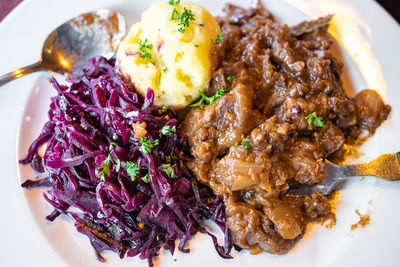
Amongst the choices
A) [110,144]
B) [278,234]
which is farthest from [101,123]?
[278,234]

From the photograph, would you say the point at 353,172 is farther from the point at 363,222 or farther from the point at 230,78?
the point at 230,78

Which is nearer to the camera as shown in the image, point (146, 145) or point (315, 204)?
point (146, 145)

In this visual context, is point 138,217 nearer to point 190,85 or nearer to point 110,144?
point 110,144

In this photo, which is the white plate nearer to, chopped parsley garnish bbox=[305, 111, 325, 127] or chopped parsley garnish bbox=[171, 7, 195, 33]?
chopped parsley garnish bbox=[305, 111, 325, 127]

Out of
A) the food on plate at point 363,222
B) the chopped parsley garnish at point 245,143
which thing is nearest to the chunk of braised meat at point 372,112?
the food on plate at point 363,222

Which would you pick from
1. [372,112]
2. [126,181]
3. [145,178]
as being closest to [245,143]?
[145,178]

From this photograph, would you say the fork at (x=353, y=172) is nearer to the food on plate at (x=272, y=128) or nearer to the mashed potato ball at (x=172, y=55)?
the food on plate at (x=272, y=128)
